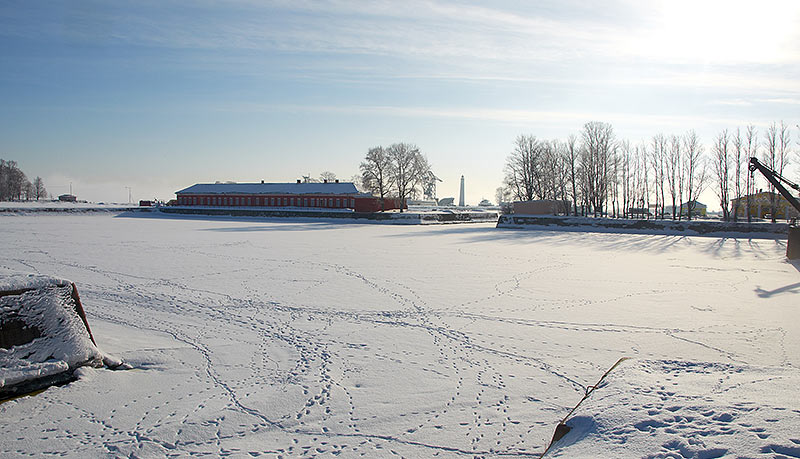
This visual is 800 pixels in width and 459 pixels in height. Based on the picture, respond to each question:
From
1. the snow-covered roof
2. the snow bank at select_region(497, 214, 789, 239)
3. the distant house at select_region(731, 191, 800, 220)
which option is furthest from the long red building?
the distant house at select_region(731, 191, 800, 220)

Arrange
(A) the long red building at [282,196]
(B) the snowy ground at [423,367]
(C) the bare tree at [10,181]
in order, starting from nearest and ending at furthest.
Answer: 1. (B) the snowy ground at [423,367]
2. (A) the long red building at [282,196]
3. (C) the bare tree at [10,181]

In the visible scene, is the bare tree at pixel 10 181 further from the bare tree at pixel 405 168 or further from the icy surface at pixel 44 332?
the icy surface at pixel 44 332

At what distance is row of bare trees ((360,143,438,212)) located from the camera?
72812 millimetres

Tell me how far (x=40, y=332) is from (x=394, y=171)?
6855cm

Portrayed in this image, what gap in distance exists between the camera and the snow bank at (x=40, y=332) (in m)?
4.92

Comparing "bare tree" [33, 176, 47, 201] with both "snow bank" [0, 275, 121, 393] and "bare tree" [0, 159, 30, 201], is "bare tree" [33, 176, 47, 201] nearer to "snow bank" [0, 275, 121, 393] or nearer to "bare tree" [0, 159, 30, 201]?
"bare tree" [0, 159, 30, 201]

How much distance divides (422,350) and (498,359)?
103 centimetres

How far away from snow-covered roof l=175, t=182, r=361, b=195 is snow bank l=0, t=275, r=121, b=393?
5931 cm

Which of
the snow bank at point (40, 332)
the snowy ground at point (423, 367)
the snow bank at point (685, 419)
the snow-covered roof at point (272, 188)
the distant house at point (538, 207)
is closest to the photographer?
the snow bank at point (685, 419)

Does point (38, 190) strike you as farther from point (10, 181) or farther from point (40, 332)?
point (40, 332)

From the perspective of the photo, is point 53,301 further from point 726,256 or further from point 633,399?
point 726,256

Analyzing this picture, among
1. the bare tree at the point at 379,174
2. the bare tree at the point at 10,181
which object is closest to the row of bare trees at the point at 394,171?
the bare tree at the point at 379,174

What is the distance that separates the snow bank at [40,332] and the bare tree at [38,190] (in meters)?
154

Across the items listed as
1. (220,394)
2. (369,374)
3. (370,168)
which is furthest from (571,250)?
(370,168)
